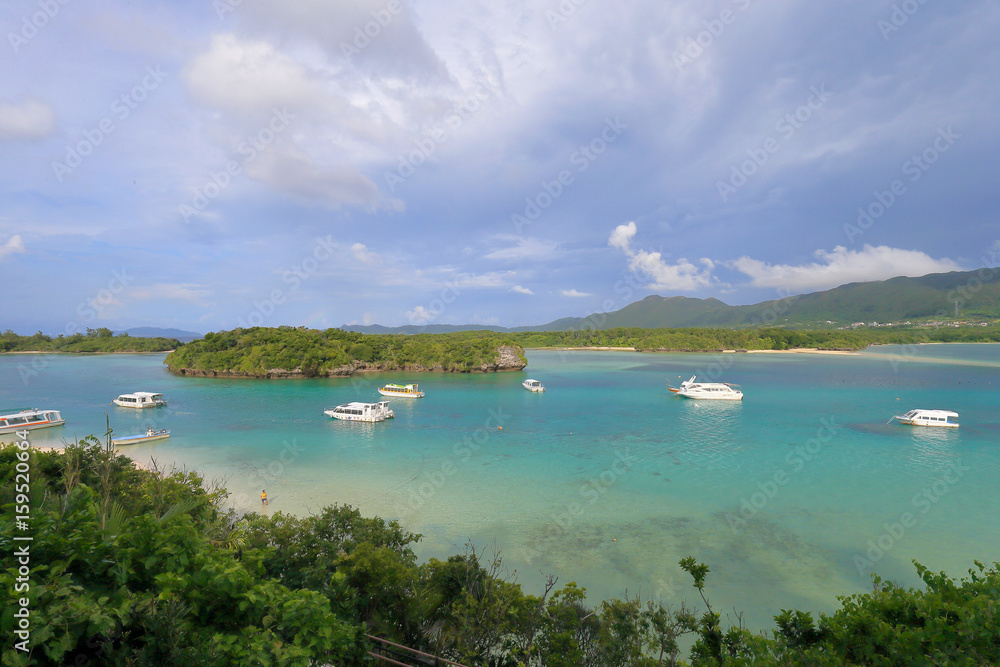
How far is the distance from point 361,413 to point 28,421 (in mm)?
18482

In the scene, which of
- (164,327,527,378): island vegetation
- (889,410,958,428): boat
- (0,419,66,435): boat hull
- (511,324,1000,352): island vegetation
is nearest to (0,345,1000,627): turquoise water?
(889,410,958,428): boat

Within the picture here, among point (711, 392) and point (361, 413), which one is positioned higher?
point (361, 413)

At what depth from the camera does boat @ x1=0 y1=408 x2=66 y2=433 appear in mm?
22938

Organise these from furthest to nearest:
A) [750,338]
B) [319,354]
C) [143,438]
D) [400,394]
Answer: [750,338], [319,354], [400,394], [143,438]

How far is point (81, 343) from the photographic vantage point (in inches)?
3533

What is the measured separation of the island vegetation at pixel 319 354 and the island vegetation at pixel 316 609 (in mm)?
49455

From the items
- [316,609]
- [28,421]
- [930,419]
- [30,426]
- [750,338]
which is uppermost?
[750,338]

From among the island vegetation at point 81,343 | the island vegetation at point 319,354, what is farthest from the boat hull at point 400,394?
the island vegetation at point 81,343

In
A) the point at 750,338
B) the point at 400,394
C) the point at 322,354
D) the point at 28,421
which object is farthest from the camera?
the point at 750,338

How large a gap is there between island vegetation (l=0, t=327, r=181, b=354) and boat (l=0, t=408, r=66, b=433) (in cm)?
7639

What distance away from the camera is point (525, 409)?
34.2 m

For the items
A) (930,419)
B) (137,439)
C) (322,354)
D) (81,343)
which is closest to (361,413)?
(137,439)

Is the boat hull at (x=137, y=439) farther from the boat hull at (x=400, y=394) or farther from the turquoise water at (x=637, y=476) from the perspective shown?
the boat hull at (x=400, y=394)

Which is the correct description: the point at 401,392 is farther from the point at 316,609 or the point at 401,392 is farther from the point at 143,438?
the point at 316,609
